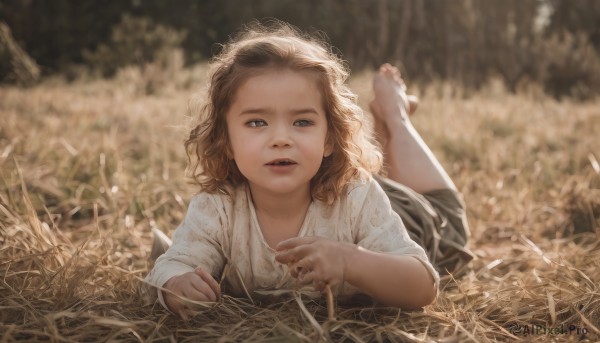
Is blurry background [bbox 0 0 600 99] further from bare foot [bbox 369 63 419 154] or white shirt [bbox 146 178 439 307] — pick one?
white shirt [bbox 146 178 439 307]

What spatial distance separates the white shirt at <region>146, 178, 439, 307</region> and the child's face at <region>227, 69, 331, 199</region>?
0.18 meters

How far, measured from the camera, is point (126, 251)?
7.57 ft

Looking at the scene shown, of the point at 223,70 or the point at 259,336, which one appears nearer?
the point at 259,336

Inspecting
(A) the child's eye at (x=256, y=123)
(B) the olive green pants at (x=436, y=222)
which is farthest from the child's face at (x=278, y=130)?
(B) the olive green pants at (x=436, y=222)

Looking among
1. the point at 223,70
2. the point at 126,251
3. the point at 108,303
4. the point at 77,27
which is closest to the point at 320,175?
the point at 223,70

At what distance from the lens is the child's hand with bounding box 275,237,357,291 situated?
140cm

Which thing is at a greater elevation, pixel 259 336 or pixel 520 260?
pixel 259 336

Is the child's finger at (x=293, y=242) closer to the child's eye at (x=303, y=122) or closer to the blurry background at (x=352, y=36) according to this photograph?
the child's eye at (x=303, y=122)

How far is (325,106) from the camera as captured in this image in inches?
68.5

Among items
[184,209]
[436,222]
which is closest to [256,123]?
[436,222]

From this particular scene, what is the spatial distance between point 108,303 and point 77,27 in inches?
410

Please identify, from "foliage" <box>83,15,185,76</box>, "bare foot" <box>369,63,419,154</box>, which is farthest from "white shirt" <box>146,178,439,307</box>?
"foliage" <box>83,15,185,76</box>

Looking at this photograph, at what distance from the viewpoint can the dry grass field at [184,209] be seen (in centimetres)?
153

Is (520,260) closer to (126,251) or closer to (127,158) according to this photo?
(126,251)
